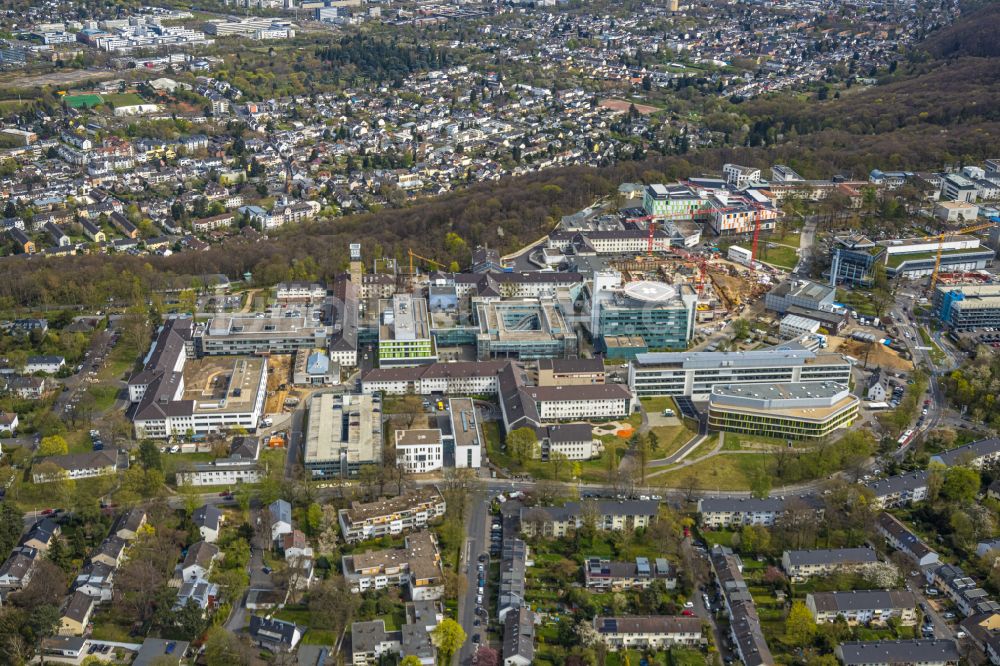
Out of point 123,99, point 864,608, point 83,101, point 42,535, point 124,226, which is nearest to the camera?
point 864,608

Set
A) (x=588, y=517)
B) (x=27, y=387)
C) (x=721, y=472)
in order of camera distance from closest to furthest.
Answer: (x=588, y=517), (x=721, y=472), (x=27, y=387)

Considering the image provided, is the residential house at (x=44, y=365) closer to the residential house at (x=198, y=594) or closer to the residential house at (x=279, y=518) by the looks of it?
the residential house at (x=279, y=518)

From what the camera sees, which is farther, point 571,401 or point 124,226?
point 124,226

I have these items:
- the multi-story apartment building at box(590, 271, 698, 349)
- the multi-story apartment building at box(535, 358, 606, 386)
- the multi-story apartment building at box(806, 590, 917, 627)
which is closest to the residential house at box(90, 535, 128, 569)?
the multi-story apartment building at box(535, 358, 606, 386)

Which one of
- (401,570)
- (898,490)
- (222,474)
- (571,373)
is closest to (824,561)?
(898,490)

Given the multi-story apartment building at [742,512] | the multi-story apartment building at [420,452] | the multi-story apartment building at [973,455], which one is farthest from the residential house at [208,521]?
the multi-story apartment building at [973,455]

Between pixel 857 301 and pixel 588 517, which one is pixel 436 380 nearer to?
pixel 588 517

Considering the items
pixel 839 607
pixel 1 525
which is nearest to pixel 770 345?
pixel 839 607
